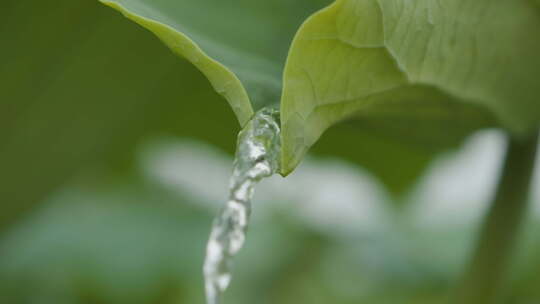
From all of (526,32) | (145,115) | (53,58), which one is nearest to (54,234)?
(145,115)

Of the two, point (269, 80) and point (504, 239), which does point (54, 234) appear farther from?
point (269, 80)

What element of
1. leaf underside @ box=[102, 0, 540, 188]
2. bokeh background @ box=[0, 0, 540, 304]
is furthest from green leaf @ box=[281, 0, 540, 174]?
bokeh background @ box=[0, 0, 540, 304]

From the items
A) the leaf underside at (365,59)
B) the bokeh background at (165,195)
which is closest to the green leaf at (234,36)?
the leaf underside at (365,59)

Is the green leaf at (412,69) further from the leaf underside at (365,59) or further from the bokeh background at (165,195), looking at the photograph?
the bokeh background at (165,195)

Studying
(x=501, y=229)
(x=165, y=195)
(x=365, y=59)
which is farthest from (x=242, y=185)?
(x=165, y=195)

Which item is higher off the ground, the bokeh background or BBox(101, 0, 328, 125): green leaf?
the bokeh background

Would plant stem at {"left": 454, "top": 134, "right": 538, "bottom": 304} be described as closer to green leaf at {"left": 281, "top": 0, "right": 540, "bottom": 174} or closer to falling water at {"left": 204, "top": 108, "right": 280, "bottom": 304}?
green leaf at {"left": 281, "top": 0, "right": 540, "bottom": 174}

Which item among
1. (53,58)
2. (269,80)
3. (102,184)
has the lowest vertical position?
(269,80)
